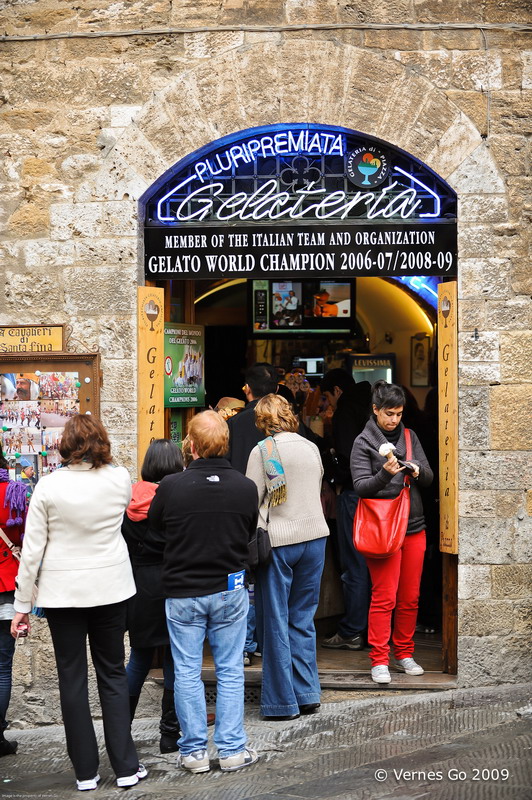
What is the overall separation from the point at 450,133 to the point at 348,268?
109 cm

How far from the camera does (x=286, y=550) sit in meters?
6.01

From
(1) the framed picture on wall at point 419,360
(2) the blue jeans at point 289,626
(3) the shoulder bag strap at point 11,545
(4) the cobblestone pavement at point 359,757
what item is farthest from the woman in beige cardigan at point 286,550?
(1) the framed picture on wall at point 419,360

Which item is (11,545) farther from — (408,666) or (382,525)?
(408,666)

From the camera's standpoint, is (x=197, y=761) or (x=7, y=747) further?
(x=7, y=747)

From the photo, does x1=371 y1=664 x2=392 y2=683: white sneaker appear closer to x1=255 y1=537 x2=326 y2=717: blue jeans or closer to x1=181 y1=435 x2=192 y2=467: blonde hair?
x1=255 y1=537 x2=326 y2=717: blue jeans

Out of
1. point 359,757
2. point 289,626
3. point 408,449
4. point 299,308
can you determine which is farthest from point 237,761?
point 299,308

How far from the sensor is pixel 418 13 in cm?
666

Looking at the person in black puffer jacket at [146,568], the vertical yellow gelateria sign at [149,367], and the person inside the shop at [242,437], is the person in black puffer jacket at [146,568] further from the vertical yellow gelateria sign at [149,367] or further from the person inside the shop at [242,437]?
the vertical yellow gelateria sign at [149,367]

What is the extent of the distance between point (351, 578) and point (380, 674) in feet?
3.29

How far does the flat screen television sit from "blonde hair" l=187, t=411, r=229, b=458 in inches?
162

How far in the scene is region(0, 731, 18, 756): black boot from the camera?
5.86 meters

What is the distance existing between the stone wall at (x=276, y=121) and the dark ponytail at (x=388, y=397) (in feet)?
1.41

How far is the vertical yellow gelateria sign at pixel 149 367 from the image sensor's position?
6809 millimetres

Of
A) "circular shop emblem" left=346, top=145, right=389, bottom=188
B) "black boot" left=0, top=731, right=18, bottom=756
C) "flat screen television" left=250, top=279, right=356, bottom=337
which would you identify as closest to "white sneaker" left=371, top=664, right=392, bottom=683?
"black boot" left=0, top=731, right=18, bottom=756
